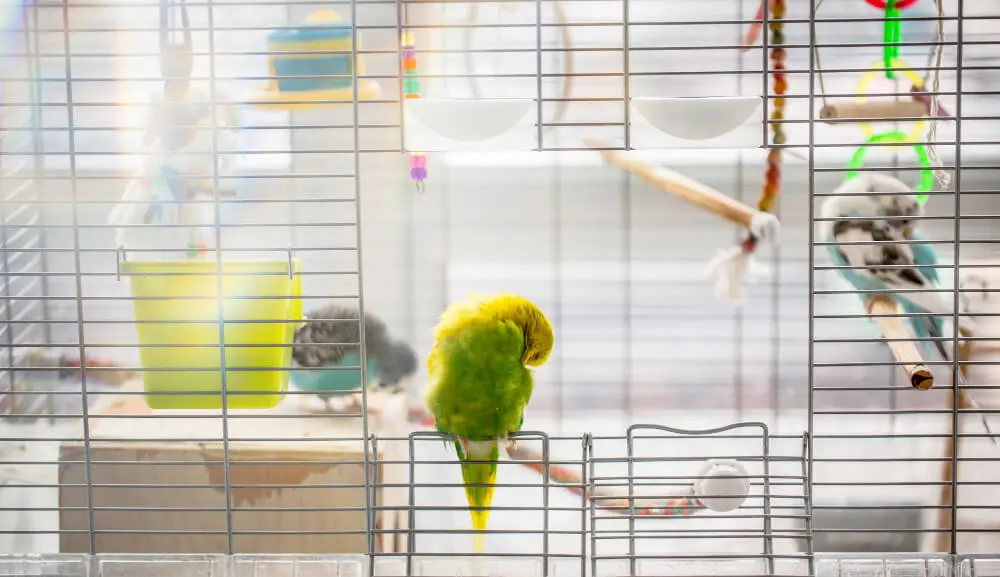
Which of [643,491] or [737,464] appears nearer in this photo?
[737,464]

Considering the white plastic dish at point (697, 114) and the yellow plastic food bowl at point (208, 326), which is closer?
the white plastic dish at point (697, 114)

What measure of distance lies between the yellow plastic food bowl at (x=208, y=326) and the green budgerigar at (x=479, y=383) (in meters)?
0.18

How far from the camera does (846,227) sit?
1.18 metres

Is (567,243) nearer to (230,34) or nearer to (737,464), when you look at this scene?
(230,34)

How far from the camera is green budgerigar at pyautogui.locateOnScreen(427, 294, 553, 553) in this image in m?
0.91

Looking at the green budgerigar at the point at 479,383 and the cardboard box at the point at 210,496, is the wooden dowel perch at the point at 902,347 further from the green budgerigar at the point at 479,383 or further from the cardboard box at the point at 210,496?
the cardboard box at the point at 210,496

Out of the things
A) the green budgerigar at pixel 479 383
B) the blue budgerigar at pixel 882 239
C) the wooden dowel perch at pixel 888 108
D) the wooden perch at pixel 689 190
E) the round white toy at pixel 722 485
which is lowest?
the round white toy at pixel 722 485

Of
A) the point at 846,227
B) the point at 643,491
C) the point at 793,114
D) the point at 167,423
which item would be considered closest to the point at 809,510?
the point at 846,227

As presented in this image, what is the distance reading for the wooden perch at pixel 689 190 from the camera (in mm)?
1293

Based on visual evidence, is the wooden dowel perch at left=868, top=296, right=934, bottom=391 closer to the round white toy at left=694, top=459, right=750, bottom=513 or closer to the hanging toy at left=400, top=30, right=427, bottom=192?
the round white toy at left=694, top=459, right=750, bottom=513

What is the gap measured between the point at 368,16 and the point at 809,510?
194 cm

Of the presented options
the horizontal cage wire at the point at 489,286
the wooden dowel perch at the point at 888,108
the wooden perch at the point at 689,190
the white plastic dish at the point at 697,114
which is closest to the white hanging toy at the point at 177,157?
the horizontal cage wire at the point at 489,286

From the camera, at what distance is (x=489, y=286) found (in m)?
2.90

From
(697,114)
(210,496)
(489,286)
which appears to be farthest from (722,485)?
(489,286)
